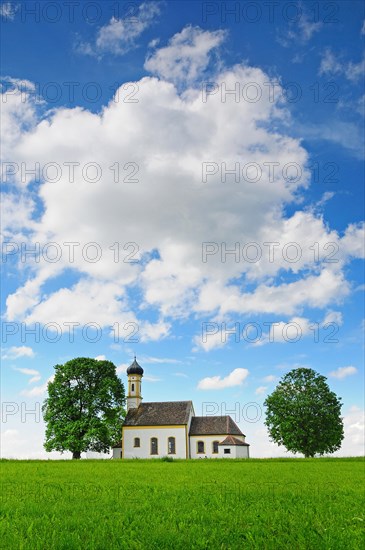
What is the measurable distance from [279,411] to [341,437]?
9.08 m

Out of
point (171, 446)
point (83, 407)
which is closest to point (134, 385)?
point (171, 446)

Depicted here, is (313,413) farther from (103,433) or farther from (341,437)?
(103,433)

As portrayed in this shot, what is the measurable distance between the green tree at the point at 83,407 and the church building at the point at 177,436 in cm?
1318

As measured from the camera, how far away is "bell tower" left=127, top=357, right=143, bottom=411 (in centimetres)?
8588

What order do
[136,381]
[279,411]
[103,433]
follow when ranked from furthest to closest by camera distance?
[136,381]
[279,411]
[103,433]

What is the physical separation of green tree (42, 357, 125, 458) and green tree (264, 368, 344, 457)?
71.4 ft

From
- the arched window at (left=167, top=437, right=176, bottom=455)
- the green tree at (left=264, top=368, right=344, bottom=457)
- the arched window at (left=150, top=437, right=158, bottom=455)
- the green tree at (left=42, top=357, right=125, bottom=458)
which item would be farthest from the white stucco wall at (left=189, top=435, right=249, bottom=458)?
the green tree at (left=42, top=357, right=125, bottom=458)

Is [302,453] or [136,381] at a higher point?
[136,381]

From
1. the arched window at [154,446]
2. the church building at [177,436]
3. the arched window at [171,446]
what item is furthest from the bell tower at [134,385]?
the arched window at [171,446]

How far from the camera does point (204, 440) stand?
80.7m

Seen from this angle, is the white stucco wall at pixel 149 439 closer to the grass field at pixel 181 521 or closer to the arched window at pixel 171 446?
the arched window at pixel 171 446

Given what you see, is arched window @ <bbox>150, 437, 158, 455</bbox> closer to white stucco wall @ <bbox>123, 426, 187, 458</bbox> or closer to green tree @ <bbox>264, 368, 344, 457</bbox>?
white stucco wall @ <bbox>123, 426, 187, 458</bbox>

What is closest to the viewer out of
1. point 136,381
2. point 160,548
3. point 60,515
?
point 160,548

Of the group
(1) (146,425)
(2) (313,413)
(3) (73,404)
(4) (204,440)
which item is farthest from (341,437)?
(3) (73,404)
